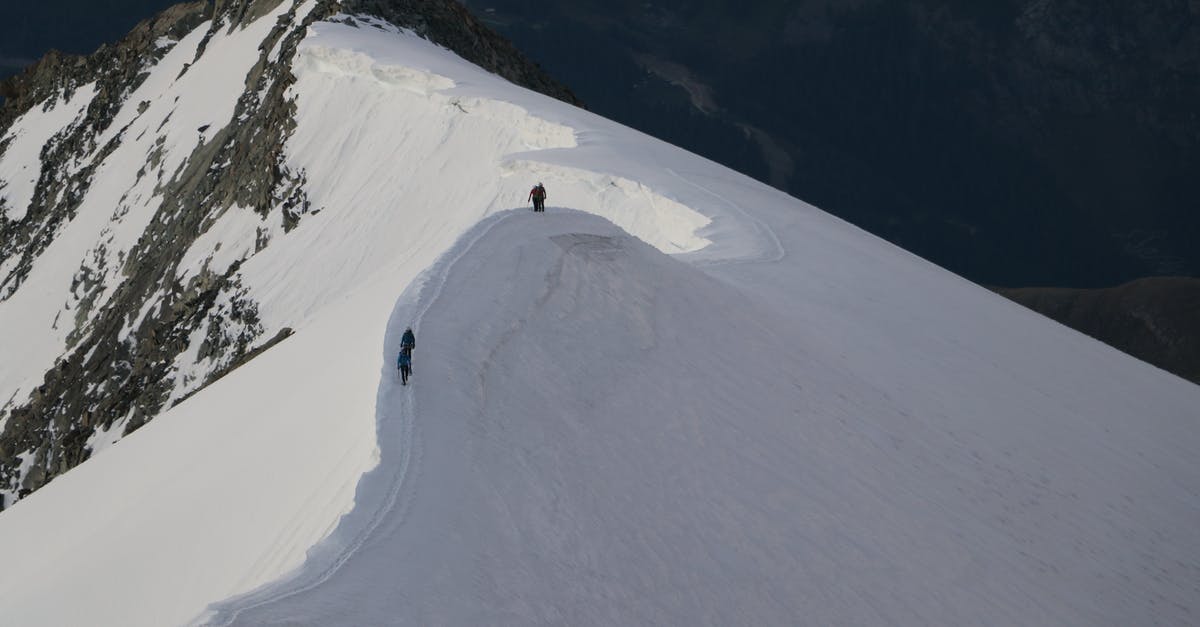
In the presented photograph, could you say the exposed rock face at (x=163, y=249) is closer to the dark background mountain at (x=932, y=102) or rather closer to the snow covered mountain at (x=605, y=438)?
the snow covered mountain at (x=605, y=438)

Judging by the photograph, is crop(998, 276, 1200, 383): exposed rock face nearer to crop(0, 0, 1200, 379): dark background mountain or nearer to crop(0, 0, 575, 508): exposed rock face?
crop(0, 0, 575, 508): exposed rock face

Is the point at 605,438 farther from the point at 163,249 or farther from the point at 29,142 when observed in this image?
the point at 29,142

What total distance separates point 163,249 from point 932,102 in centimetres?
14836

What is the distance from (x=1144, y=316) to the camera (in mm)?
89375

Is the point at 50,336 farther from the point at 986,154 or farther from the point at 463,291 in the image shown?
the point at 986,154

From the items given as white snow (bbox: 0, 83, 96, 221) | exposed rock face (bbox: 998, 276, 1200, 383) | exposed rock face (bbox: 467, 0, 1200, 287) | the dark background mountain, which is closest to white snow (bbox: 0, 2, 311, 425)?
white snow (bbox: 0, 83, 96, 221)

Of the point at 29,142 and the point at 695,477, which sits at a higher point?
the point at 695,477

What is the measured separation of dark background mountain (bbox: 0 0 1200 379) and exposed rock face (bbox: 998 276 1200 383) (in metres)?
57.8

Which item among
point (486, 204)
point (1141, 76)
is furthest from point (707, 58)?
point (486, 204)

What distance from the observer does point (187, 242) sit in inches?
1831

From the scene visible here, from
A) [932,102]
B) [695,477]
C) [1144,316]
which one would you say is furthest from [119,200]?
[932,102]

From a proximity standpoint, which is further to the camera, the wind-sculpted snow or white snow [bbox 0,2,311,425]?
white snow [bbox 0,2,311,425]

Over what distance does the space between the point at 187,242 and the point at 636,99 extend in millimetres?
133362

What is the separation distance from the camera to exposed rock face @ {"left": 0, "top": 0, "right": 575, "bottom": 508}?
127ft
